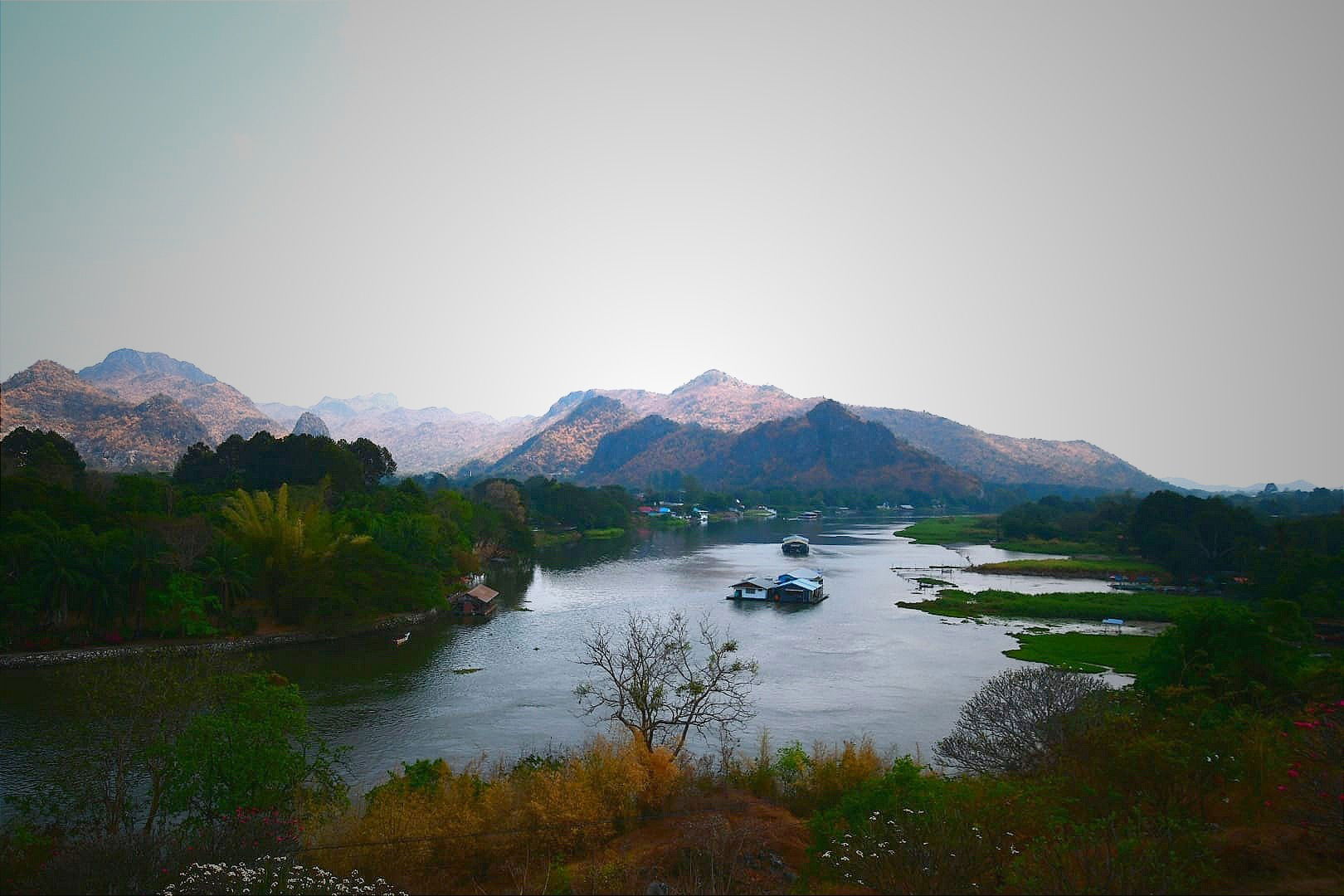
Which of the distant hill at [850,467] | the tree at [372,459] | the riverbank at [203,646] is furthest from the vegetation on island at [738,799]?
the distant hill at [850,467]

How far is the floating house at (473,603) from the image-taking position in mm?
41688

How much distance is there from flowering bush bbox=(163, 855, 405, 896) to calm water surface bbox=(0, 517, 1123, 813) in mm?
8808

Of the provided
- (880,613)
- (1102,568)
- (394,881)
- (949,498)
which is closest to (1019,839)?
(394,881)

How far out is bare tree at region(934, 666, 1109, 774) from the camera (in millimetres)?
16203

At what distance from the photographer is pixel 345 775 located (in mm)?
19312

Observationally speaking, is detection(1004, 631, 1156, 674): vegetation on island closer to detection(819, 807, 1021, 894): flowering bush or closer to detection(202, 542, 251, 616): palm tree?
detection(819, 807, 1021, 894): flowering bush

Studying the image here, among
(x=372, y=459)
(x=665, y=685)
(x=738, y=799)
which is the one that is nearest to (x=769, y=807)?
(x=738, y=799)

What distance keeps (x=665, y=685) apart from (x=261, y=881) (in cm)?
1813

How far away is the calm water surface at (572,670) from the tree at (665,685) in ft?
3.02

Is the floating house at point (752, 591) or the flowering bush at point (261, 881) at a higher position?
the flowering bush at point (261, 881)

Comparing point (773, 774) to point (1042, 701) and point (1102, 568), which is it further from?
point (1102, 568)

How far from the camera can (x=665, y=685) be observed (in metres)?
27.0

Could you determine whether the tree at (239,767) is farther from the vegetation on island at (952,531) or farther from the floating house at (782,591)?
the vegetation on island at (952,531)

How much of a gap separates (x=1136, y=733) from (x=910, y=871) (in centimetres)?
675
